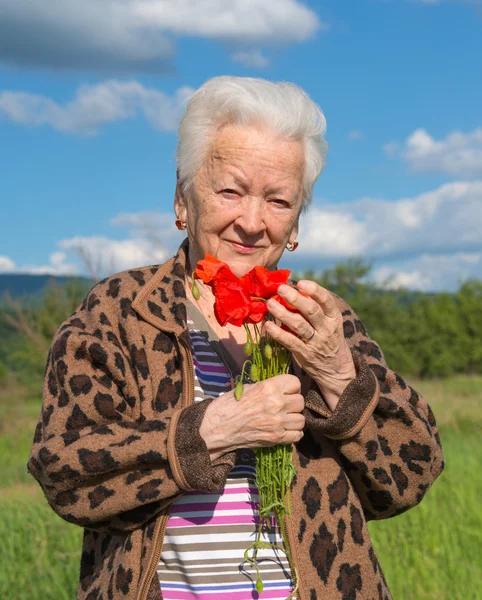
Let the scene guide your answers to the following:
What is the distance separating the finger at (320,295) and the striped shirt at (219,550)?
1.83ft

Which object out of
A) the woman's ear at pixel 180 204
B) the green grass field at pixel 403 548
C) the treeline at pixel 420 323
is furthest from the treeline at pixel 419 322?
the woman's ear at pixel 180 204

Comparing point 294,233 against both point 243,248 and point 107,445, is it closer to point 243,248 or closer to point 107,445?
point 243,248

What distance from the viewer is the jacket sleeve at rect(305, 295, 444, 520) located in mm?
2283

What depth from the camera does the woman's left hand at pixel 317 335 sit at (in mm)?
2068

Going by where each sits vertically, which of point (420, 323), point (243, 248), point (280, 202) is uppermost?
point (420, 323)

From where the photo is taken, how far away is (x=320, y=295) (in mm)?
2092

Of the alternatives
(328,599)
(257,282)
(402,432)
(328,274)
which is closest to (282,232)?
(257,282)

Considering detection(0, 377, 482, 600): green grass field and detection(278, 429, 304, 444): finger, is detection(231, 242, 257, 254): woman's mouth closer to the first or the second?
detection(278, 429, 304, 444): finger

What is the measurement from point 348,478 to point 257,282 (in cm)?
81

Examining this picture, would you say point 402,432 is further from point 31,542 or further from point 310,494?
point 31,542

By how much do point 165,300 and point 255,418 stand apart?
23.0 inches

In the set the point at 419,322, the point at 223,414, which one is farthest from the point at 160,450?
the point at 419,322

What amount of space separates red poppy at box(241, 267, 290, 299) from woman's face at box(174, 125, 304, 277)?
1.28 ft

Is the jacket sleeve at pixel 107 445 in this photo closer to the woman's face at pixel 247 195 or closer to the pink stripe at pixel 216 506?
the pink stripe at pixel 216 506
